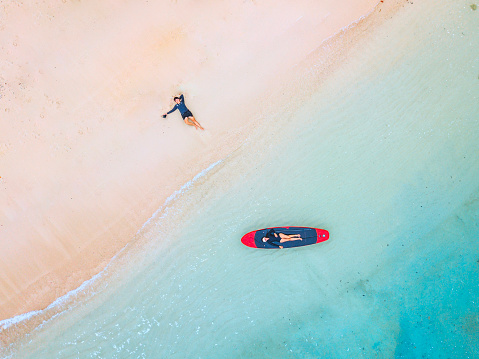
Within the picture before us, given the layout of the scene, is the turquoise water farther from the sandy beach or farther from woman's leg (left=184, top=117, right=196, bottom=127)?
woman's leg (left=184, top=117, right=196, bottom=127)

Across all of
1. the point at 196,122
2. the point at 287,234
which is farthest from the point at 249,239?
the point at 196,122

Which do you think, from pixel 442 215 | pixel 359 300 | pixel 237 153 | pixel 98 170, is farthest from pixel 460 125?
pixel 98 170

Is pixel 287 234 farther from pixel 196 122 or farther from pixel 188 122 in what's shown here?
pixel 188 122

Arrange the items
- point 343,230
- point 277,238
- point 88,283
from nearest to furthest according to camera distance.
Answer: point 88,283, point 277,238, point 343,230

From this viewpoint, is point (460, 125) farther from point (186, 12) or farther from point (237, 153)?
point (186, 12)

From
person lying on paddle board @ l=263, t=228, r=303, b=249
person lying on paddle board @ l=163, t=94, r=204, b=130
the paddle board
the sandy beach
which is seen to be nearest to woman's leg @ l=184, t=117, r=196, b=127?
person lying on paddle board @ l=163, t=94, r=204, b=130

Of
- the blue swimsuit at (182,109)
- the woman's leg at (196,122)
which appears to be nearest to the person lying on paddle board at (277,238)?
the woman's leg at (196,122)
